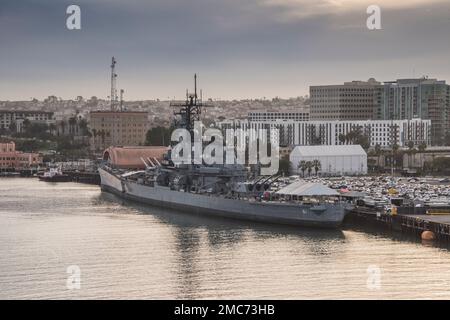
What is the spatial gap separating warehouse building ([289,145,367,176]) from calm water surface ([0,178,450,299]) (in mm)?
18502

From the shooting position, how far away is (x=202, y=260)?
16.9 metres

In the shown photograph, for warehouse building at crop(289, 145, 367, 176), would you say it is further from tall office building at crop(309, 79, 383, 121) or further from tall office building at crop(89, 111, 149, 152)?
tall office building at crop(309, 79, 383, 121)

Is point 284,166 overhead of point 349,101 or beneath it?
beneath

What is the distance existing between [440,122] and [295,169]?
95.8ft

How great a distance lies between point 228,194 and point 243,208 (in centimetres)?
172

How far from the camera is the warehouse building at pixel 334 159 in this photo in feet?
139

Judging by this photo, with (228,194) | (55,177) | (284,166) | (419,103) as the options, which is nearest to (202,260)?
(228,194)

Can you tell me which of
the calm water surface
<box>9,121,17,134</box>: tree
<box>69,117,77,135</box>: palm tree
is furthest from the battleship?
<box>9,121,17,134</box>: tree

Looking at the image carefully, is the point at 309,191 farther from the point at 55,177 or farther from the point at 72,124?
the point at 72,124

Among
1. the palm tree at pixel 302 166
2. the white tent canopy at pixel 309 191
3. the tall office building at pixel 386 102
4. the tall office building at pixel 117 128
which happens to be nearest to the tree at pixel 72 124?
the tall office building at pixel 117 128

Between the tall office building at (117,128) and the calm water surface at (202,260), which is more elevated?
the tall office building at (117,128)

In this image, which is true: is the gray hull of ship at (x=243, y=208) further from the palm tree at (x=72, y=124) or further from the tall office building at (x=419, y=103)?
the tall office building at (x=419, y=103)

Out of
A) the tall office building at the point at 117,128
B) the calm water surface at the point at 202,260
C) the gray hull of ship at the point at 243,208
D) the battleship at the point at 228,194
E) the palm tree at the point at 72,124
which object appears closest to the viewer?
the calm water surface at the point at 202,260

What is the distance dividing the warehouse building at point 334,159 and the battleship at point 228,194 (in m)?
10.3
